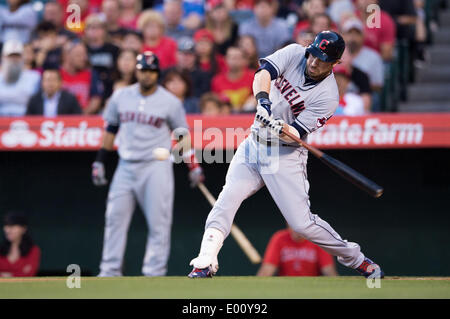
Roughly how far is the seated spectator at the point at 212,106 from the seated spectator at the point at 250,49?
3.17 ft

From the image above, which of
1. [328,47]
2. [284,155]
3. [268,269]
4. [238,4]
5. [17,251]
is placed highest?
[238,4]

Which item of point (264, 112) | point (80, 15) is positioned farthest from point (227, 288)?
point (80, 15)

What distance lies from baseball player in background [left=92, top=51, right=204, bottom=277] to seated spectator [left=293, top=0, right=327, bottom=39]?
2.37 m

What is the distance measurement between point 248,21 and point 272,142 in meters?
4.85

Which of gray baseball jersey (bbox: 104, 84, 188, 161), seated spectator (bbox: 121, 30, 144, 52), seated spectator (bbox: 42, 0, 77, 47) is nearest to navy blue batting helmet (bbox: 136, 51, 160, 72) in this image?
gray baseball jersey (bbox: 104, 84, 188, 161)

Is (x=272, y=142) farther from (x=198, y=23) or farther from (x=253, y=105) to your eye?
(x=198, y=23)

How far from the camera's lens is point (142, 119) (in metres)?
7.20

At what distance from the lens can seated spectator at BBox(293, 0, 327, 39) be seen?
29.7ft

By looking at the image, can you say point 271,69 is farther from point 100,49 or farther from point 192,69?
point 100,49

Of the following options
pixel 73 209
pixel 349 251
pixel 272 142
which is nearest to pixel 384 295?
pixel 349 251

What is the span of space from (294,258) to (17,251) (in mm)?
2777

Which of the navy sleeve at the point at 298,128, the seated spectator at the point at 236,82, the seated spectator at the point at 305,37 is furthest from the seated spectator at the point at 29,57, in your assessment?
the navy sleeve at the point at 298,128

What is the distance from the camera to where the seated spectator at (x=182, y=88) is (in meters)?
8.25

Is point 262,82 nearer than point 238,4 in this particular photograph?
Yes
